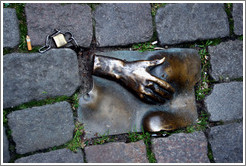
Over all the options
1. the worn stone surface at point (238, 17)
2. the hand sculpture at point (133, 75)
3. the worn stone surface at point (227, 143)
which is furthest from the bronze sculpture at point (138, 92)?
the worn stone surface at point (238, 17)

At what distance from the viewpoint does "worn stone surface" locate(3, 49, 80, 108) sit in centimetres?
178

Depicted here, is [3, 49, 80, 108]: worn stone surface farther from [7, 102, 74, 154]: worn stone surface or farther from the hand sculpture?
the hand sculpture

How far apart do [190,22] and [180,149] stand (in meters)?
0.98

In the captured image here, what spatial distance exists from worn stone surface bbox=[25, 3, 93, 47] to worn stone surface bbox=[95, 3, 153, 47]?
86 millimetres

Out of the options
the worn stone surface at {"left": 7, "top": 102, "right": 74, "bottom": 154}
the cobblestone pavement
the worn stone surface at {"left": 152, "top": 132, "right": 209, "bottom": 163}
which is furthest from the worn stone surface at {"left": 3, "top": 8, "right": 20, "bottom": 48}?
the worn stone surface at {"left": 152, "top": 132, "right": 209, "bottom": 163}

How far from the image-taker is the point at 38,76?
1806mm

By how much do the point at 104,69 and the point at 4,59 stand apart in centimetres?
70

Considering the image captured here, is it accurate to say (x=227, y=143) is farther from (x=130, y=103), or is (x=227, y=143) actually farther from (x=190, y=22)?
(x=190, y=22)

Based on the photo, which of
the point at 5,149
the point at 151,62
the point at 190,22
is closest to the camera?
the point at 5,149

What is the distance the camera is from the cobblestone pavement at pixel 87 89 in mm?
1794

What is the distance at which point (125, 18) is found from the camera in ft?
6.31

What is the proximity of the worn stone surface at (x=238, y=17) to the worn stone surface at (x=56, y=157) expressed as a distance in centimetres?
156

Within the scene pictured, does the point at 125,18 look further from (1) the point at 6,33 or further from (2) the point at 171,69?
(1) the point at 6,33

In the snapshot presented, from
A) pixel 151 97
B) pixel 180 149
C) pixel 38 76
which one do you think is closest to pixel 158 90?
pixel 151 97
